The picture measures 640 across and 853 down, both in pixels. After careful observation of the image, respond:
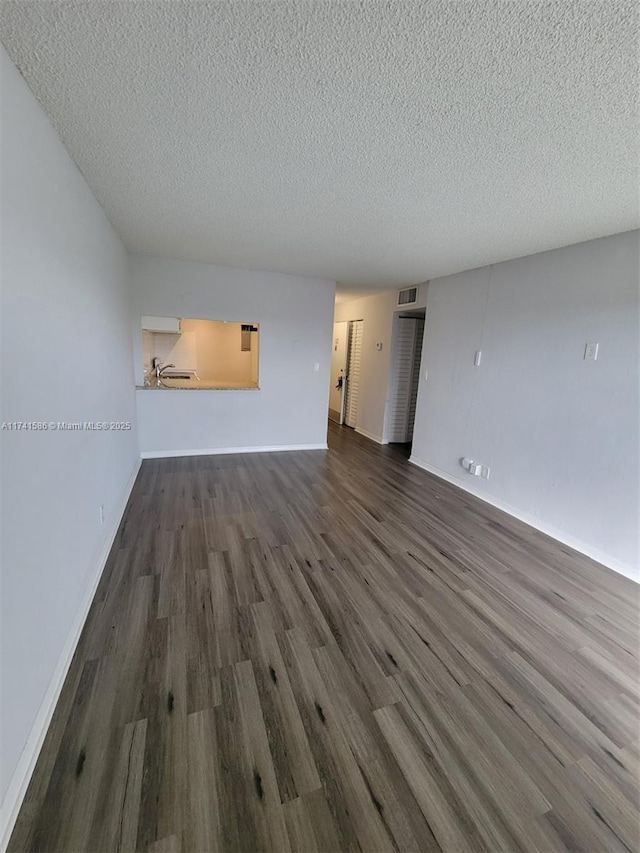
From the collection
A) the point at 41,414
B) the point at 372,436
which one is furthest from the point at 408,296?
the point at 41,414

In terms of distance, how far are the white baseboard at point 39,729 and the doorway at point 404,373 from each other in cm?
474

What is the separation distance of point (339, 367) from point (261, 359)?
3042mm

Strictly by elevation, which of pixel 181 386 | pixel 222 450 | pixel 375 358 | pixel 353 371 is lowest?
pixel 222 450

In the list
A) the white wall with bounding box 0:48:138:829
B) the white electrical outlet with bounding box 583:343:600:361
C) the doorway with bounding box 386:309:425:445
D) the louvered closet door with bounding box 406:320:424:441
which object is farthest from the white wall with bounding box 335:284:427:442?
the white wall with bounding box 0:48:138:829

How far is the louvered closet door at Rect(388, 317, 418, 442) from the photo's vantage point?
223 inches

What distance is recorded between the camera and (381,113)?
1.46 metres

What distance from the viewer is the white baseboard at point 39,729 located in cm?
106

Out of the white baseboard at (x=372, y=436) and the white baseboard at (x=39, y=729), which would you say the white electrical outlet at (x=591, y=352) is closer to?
the white baseboard at (x=372, y=436)

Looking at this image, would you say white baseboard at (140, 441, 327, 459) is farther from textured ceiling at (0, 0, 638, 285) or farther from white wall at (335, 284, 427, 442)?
textured ceiling at (0, 0, 638, 285)

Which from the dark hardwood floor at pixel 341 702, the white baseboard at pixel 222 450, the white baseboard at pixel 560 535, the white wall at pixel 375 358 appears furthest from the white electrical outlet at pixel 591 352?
the white baseboard at pixel 222 450

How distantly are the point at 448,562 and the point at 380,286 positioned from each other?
4.15 meters

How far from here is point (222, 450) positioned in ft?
16.1

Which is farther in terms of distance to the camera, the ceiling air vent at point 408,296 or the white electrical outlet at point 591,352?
the ceiling air vent at point 408,296

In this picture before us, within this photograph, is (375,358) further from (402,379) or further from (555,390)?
(555,390)
